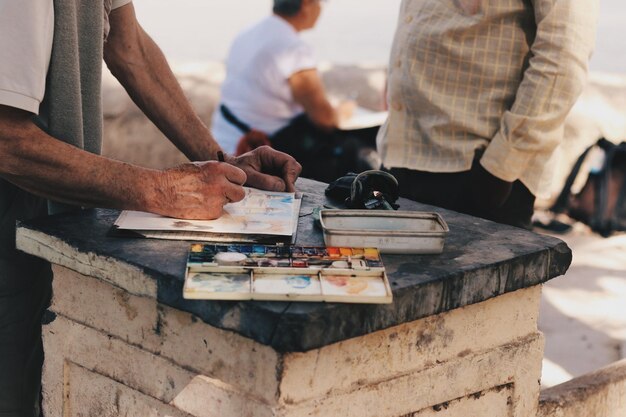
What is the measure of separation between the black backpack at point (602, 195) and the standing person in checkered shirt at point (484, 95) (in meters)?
2.59

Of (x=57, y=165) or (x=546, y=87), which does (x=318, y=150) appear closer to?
(x=546, y=87)

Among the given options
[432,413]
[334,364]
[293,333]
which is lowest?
[432,413]

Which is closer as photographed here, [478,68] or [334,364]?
[334,364]

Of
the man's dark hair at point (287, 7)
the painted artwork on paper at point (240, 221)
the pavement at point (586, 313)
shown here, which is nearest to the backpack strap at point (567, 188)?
the pavement at point (586, 313)

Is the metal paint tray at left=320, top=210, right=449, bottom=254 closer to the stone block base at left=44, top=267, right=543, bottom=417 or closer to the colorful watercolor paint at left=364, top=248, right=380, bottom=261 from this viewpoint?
the colorful watercolor paint at left=364, top=248, right=380, bottom=261

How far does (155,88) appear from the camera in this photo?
243 centimetres

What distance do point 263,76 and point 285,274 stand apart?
323 centimetres

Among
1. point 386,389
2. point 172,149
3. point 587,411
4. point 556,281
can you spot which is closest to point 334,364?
point 386,389

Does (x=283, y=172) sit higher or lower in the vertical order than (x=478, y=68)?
lower

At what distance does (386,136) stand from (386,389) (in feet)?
4.85

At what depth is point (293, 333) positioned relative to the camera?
1.44 meters

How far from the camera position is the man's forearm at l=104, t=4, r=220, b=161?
7.85 feet

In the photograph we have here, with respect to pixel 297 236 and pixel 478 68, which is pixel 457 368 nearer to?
pixel 297 236

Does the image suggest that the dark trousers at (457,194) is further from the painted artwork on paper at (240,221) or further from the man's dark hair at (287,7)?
the man's dark hair at (287,7)
